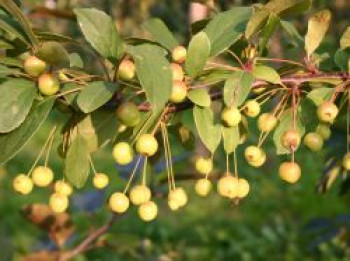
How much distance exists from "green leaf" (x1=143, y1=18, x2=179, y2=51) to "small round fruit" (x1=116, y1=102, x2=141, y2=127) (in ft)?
0.54

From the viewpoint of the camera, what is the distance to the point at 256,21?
1.01 m

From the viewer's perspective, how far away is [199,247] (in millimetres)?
4340

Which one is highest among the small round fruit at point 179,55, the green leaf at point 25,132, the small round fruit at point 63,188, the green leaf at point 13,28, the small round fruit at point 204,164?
the green leaf at point 13,28

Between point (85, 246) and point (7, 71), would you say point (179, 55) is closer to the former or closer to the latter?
point (7, 71)

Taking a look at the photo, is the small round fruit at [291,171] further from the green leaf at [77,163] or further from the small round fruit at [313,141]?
the green leaf at [77,163]

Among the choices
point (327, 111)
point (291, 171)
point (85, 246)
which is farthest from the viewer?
point (85, 246)

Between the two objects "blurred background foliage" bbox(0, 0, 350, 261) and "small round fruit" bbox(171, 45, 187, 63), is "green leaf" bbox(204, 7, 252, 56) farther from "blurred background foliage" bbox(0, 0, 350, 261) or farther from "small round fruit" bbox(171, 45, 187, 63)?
"blurred background foliage" bbox(0, 0, 350, 261)

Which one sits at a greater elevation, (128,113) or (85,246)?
(128,113)

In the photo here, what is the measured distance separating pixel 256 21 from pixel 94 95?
0.92 feet

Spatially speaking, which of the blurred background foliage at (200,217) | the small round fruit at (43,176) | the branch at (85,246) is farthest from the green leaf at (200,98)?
the branch at (85,246)

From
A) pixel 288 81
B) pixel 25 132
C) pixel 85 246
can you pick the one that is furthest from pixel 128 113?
pixel 85 246

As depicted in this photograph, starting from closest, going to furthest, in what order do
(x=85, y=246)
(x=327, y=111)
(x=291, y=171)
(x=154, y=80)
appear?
1. (x=154, y=80)
2. (x=327, y=111)
3. (x=291, y=171)
4. (x=85, y=246)

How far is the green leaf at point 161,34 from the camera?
3.63 feet

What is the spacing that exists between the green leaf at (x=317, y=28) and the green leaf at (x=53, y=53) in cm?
42
